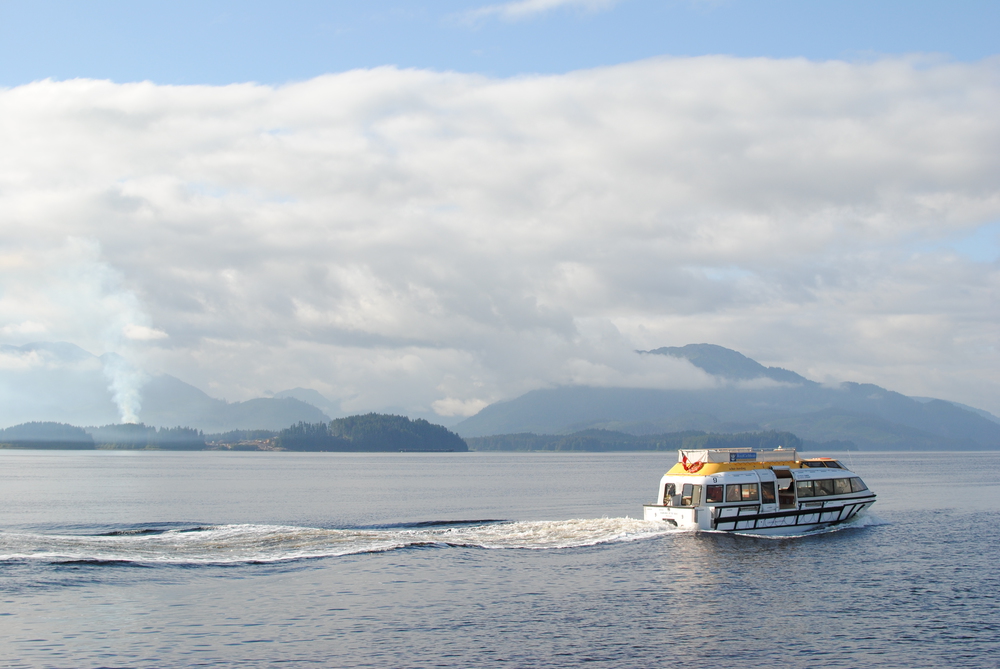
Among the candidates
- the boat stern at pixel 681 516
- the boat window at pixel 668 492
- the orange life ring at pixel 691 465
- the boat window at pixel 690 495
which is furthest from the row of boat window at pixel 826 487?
the boat window at pixel 668 492

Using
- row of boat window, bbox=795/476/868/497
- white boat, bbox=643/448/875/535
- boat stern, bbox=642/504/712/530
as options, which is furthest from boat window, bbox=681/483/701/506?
row of boat window, bbox=795/476/868/497

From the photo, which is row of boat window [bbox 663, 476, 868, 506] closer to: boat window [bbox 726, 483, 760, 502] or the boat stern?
boat window [bbox 726, 483, 760, 502]

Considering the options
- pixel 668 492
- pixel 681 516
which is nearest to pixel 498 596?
pixel 681 516

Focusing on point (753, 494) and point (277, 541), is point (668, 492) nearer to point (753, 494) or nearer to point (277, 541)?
point (753, 494)

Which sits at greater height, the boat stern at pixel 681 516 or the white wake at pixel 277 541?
the boat stern at pixel 681 516

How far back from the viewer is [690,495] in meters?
60.4

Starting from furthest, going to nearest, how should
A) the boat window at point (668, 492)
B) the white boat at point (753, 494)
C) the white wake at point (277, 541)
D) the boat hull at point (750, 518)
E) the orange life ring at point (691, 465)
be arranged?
the boat window at point (668, 492) → the orange life ring at point (691, 465) → the white boat at point (753, 494) → the boat hull at point (750, 518) → the white wake at point (277, 541)

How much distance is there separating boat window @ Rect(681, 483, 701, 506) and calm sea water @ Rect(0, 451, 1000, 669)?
10.1ft

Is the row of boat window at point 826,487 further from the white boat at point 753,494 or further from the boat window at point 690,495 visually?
the boat window at point 690,495

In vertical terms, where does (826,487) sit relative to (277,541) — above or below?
above

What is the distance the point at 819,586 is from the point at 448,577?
748 inches

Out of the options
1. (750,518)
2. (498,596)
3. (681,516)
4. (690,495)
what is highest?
(690,495)

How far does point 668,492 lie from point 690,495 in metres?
2.35

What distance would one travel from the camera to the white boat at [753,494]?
59.4 metres
